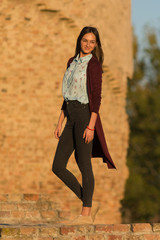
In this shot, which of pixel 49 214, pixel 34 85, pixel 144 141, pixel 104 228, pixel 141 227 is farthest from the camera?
pixel 144 141

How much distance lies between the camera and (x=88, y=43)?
A: 5.57 meters

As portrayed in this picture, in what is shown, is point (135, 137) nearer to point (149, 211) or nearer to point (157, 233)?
point (149, 211)

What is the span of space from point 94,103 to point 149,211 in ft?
76.1

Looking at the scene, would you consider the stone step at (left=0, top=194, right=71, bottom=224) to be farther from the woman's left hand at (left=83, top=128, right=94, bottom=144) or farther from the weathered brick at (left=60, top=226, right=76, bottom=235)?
the woman's left hand at (left=83, top=128, right=94, bottom=144)

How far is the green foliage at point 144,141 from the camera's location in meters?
28.4

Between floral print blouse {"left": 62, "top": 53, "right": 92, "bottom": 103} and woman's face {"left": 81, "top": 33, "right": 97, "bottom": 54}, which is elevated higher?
woman's face {"left": 81, "top": 33, "right": 97, "bottom": 54}

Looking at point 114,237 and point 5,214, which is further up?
point 114,237

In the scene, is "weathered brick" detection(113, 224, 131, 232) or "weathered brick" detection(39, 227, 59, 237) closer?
"weathered brick" detection(39, 227, 59, 237)

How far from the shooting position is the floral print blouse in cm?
548

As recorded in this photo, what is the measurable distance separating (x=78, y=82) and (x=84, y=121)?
14.8 inches

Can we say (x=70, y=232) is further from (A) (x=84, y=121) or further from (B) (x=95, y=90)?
(B) (x=95, y=90)

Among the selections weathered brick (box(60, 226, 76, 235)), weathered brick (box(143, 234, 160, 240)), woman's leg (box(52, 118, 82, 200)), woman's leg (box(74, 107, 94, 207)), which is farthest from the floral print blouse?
weathered brick (box(143, 234, 160, 240))

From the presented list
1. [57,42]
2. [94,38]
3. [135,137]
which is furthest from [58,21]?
[135,137]

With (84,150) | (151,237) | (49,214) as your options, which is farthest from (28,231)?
(49,214)
